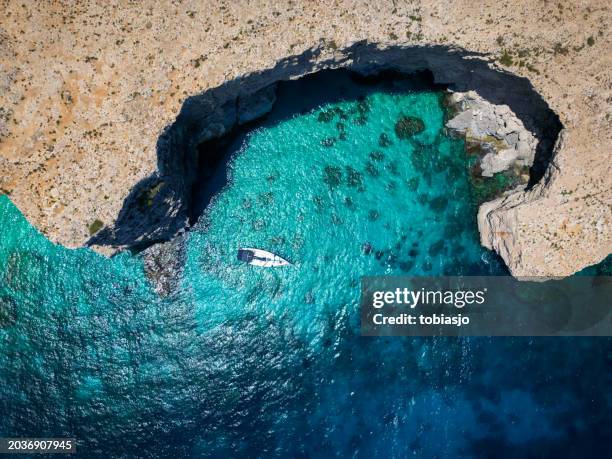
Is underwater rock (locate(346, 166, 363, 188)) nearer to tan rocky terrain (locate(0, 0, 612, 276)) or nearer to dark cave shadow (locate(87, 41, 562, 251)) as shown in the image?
dark cave shadow (locate(87, 41, 562, 251))

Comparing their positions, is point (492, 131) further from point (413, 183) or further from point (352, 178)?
point (352, 178)

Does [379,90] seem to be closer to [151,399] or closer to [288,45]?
[288,45]

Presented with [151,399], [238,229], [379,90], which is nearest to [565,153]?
[379,90]

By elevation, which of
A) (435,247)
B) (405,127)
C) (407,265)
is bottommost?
(407,265)

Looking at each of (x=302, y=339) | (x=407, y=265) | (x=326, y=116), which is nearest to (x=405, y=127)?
(x=326, y=116)

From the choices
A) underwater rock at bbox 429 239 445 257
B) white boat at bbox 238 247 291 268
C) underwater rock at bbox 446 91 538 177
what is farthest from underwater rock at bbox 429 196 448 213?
white boat at bbox 238 247 291 268

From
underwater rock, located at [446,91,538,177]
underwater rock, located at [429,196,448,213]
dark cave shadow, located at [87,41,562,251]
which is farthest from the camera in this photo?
underwater rock, located at [429,196,448,213]
